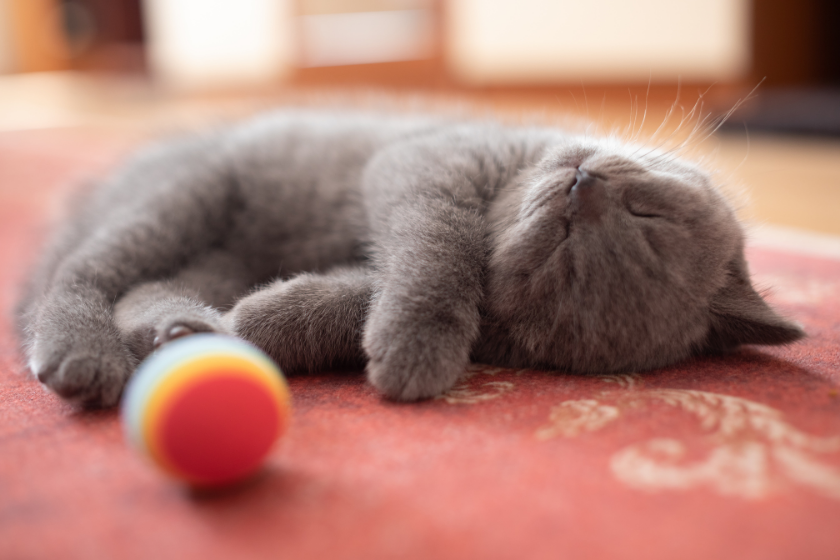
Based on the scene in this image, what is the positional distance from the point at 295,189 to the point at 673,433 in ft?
3.09

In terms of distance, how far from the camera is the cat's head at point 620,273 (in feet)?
3.52

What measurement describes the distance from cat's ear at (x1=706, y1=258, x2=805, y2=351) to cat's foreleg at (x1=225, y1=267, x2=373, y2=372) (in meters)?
0.58

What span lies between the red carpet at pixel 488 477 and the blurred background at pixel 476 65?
2.09ft

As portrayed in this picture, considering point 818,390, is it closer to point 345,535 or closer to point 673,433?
point 673,433

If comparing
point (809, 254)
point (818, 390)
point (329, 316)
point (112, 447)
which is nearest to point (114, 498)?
point (112, 447)

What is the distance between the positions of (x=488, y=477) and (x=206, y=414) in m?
0.33

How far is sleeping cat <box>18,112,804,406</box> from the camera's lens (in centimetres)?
107

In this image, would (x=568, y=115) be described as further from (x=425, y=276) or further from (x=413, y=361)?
(x=413, y=361)

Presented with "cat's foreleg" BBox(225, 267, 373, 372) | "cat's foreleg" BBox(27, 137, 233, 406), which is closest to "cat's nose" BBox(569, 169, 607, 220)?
"cat's foreleg" BBox(225, 267, 373, 372)

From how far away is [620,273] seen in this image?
1063 millimetres

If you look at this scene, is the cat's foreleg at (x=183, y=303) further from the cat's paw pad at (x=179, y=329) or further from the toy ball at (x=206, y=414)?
the toy ball at (x=206, y=414)

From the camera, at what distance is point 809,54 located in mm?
4121

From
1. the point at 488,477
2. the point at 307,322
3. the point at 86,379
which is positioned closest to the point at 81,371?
the point at 86,379

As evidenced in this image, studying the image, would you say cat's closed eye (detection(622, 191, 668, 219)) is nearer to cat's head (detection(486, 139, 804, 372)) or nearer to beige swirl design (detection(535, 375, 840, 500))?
cat's head (detection(486, 139, 804, 372))
